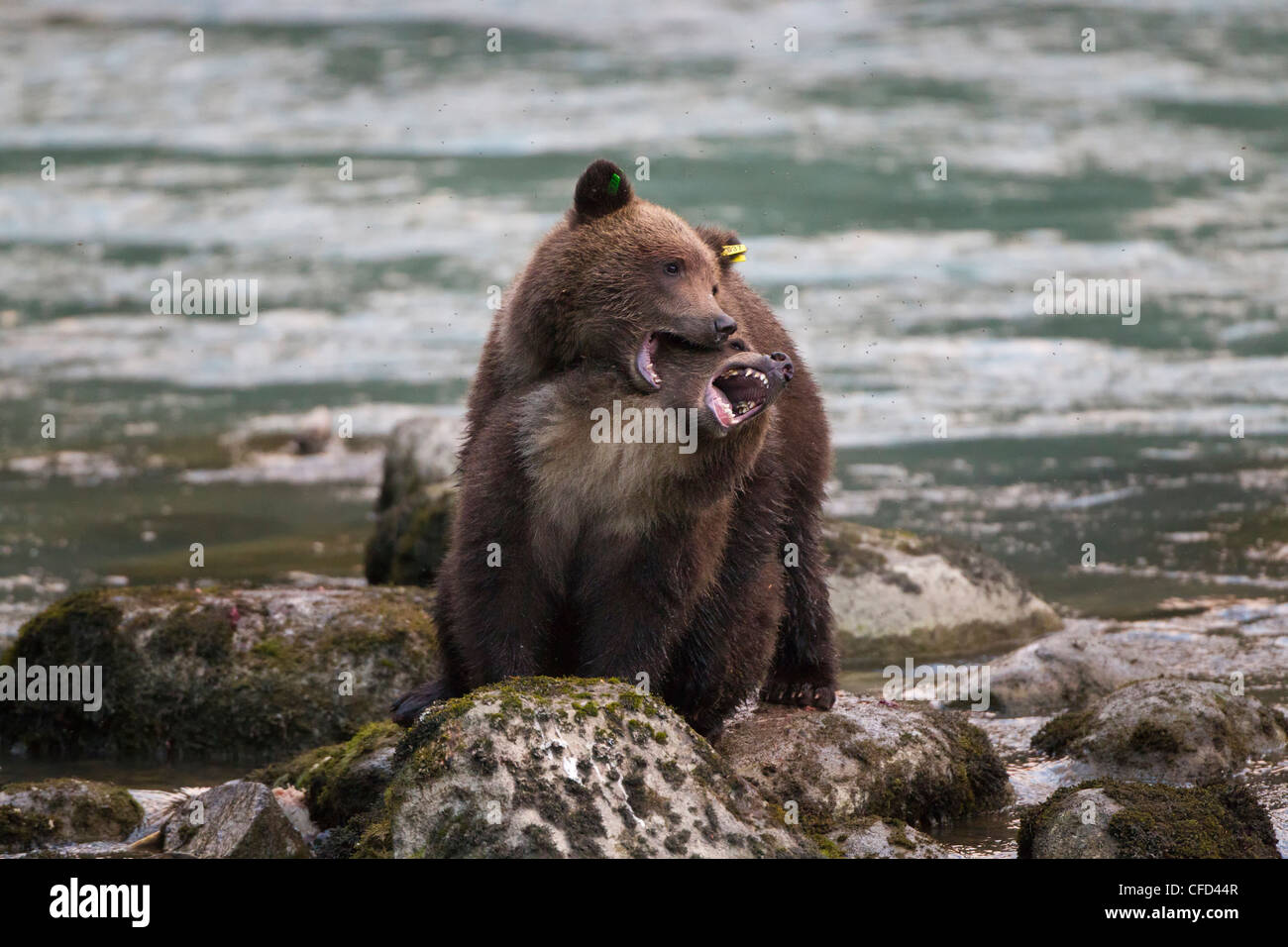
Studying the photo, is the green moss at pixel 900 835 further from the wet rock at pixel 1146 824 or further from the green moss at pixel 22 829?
the green moss at pixel 22 829

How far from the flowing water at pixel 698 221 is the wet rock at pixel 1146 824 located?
4878 mm

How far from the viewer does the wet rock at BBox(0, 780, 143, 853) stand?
287 inches

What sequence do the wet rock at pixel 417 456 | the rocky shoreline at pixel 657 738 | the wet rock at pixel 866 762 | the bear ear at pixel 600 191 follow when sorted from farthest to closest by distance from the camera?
the wet rock at pixel 417 456
the wet rock at pixel 866 762
the bear ear at pixel 600 191
the rocky shoreline at pixel 657 738

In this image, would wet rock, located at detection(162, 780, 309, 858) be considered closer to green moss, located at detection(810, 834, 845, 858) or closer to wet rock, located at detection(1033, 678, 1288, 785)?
green moss, located at detection(810, 834, 845, 858)

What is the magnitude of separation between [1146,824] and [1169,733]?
1.89 m

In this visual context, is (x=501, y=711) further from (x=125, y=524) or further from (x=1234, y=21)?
(x=1234, y=21)

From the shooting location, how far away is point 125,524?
14.6m

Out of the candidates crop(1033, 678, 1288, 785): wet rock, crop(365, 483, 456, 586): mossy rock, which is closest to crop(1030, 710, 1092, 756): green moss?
crop(1033, 678, 1288, 785): wet rock

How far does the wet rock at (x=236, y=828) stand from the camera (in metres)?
6.74

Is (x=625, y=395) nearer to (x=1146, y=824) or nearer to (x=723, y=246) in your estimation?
(x=723, y=246)

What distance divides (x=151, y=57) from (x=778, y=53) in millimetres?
13647

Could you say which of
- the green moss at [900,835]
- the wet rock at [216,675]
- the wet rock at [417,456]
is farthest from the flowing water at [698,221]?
the green moss at [900,835]

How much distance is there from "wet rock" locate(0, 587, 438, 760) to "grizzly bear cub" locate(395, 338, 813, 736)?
9.22ft
